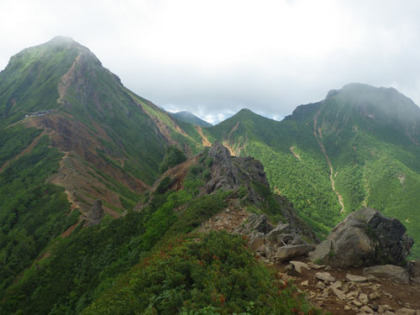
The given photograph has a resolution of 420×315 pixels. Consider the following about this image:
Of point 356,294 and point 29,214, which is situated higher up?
point 356,294

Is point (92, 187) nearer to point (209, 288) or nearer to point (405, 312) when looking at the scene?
point (209, 288)

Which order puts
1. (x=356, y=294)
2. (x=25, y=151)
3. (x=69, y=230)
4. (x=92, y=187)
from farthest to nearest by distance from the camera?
(x=25, y=151), (x=92, y=187), (x=69, y=230), (x=356, y=294)

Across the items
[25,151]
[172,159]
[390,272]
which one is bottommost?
[390,272]

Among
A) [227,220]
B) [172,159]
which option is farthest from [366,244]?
[172,159]

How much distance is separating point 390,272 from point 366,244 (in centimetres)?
130

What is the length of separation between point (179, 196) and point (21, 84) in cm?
21964

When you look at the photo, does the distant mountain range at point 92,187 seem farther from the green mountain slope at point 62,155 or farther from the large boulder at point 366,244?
the large boulder at point 366,244

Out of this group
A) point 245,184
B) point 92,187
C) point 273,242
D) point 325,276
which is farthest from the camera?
point 92,187

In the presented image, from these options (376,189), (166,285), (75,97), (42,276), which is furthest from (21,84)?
(376,189)

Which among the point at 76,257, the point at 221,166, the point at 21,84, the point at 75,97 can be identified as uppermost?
the point at 21,84

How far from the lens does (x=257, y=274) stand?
8914 mm

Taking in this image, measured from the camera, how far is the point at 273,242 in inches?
518

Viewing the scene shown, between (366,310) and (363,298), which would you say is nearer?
(366,310)

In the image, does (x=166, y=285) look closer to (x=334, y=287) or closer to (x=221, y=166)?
(x=334, y=287)
